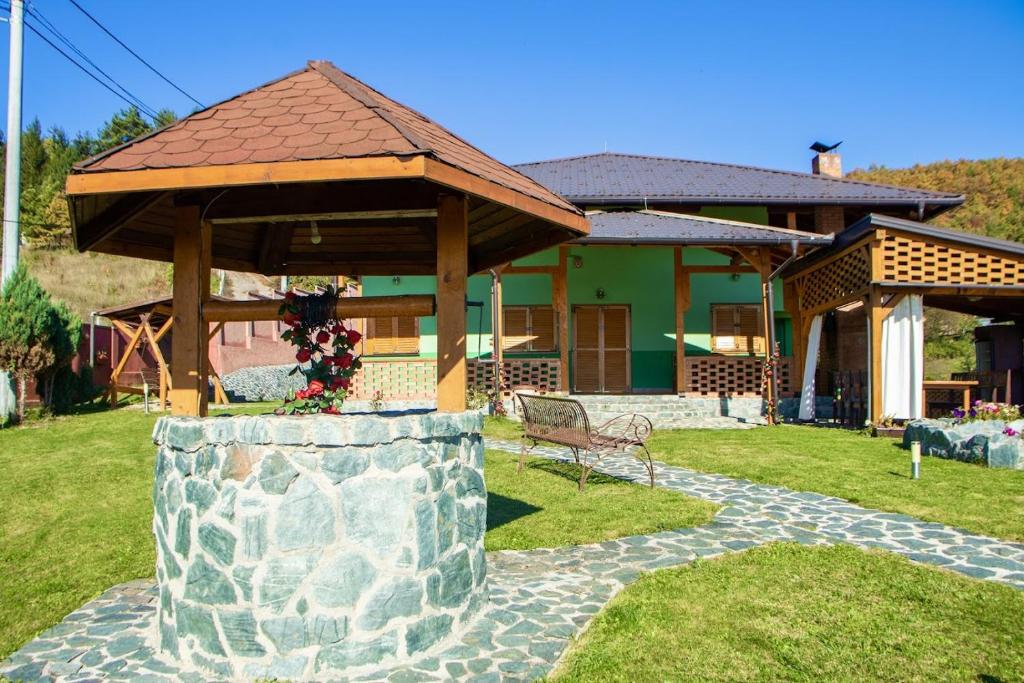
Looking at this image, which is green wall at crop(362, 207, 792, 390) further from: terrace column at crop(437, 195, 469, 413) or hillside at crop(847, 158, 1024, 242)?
hillside at crop(847, 158, 1024, 242)

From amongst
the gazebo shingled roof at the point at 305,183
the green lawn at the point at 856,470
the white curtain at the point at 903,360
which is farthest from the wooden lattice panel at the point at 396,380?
the gazebo shingled roof at the point at 305,183

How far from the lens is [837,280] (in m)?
13.5

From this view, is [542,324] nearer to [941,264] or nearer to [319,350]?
[941,264]

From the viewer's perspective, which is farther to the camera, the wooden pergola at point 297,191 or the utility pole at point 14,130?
the utility pole at point 14,130

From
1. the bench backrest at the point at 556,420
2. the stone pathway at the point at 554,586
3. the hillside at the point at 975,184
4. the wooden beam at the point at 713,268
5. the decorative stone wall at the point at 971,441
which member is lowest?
the stone pathway at the point at 554,586

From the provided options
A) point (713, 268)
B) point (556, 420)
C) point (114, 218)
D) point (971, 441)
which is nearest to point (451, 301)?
point (114, 218)

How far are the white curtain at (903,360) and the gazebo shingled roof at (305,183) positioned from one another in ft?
29.3

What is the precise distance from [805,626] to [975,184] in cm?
4340

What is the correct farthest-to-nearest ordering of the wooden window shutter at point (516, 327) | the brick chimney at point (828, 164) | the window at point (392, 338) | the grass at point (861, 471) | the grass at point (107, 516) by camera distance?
the brick chimney at point (828, 164)
the window at point (392, 338)
the wooden window shutter at point (516, 327)
the grass at point (861, 471)
the grass at point (107, 516)

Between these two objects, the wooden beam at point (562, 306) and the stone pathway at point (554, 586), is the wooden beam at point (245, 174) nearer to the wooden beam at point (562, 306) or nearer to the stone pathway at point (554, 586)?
the stone pathway at point (554, 586)

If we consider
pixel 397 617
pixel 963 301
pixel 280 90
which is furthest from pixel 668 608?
pixel 963 301

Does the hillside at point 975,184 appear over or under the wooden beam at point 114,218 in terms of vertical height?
over

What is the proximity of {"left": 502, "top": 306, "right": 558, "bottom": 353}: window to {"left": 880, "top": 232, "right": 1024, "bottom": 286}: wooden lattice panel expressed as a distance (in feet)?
23.0

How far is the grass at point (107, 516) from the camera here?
16.4 ft
